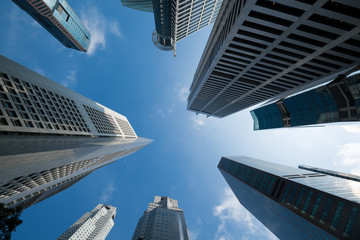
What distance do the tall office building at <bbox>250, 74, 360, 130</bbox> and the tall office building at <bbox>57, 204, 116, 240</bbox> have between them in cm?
16671

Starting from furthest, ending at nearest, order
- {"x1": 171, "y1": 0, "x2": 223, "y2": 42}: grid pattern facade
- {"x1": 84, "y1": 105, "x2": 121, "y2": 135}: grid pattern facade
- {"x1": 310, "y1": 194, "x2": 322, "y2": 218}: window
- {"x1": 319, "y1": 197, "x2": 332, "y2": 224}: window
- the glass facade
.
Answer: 1. the glass facade
2. {"x1": 171, "y1": 0, "x2": 223, "y2": 42}: grid pattern facade
3. {"x1": 84, "y1": 105, "x2": 121, "y2": 135}: grid pattern facade
4. {"x1": 310, "y1": 194, "x2": 322, "y2": 218}: window
5. {"x1": 319, "y1": 197, "x2": 332, "y2": 224}: window

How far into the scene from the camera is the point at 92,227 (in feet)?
461

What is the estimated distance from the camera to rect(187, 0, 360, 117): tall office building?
24781 mm

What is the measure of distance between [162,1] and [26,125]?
8000 centimetres

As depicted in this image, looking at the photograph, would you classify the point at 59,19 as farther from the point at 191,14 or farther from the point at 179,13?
the point at 191,14

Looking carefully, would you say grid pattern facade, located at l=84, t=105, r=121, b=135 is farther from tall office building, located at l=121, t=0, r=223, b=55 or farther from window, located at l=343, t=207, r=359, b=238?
window, located at l=343, t=207, r=359, b=238

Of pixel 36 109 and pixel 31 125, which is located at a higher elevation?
pixel 36 109

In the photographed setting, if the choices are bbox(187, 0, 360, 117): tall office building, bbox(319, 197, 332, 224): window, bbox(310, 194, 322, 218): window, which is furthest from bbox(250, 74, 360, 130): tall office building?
bbox(310, 194, 322, 218): window

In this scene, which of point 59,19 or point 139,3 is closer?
point 139,3

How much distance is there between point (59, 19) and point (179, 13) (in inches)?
4639

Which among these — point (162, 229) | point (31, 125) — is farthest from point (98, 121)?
point (162, 229)

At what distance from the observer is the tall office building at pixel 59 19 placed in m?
114

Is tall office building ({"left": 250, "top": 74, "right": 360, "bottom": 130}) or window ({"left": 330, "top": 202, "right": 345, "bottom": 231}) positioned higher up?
tall office building ({"left": 250, "top": 74, "right": 360, "bottom": 130})

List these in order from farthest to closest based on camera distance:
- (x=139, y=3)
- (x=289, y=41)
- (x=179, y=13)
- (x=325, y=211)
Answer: (x=139, y=3) → (x=179, y=13) → (x=325, y=211) → (x=289, y=41)
